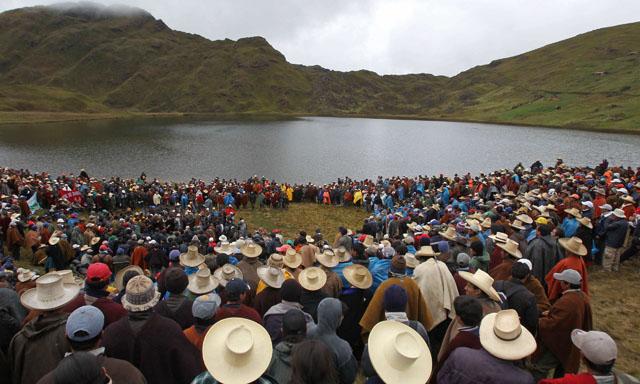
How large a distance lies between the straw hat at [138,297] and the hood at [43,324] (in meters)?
0.79

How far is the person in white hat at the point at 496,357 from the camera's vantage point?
12.4 ft

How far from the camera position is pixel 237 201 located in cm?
2645

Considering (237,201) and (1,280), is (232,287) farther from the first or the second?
(237,201)

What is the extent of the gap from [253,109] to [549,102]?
4696 inches

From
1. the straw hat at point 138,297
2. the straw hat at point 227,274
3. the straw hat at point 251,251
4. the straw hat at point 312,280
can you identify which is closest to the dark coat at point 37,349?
the straw hat at point 138,297

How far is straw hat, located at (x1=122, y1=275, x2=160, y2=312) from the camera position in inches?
176

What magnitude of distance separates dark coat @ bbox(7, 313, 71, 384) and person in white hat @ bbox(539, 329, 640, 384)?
5285 millimetres

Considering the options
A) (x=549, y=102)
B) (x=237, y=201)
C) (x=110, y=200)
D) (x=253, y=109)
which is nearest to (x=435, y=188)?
(x=237, y=201)

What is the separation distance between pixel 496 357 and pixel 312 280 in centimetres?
316

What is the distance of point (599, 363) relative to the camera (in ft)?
Result: 11.9

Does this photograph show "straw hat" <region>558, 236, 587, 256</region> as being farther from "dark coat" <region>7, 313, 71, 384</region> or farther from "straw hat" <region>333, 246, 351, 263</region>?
"dark coat" <region>7, 313, 71, 384</region>

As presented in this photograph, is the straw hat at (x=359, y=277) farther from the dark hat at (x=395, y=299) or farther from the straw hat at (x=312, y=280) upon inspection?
the dark hat at (x=395, y=299)

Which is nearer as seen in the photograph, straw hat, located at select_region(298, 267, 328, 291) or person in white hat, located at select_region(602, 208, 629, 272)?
straw hat, located at select_region(298, 267, 328, 291)

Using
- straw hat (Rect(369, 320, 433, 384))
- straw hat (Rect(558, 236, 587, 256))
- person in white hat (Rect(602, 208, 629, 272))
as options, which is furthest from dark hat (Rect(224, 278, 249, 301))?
person in white hat (Rect(602, 208, 629, 272))
